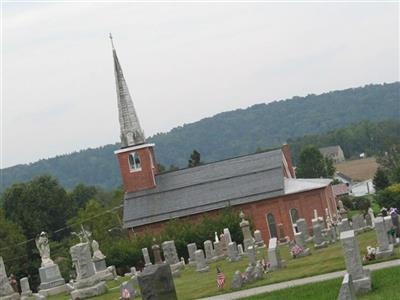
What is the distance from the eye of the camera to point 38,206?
8506 centimetres

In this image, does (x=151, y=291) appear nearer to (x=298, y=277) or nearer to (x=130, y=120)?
(x=298, y=277)

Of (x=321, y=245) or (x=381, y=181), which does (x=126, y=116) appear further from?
(x=321, y=245)

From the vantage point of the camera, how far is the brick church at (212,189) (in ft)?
201

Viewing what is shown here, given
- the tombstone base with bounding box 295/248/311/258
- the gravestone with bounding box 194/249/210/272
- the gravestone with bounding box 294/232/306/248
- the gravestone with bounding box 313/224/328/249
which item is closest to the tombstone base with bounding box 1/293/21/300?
the gravestone with bounding box 194/249/210/272

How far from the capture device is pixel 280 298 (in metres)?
20.0

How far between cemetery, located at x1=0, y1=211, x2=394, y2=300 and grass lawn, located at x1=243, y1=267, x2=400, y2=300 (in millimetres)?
24

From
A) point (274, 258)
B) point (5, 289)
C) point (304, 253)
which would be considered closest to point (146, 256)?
point (5, 289)

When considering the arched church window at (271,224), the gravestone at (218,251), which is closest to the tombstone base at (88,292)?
the gravestone at (218,251)

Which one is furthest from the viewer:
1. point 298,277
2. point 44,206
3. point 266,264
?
point 44,206

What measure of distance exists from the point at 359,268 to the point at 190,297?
26.7ft

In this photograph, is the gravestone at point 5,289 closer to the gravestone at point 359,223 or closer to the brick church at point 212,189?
the gravestone at point 359,223

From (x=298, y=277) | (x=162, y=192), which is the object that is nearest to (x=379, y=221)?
(x=298, y=277)

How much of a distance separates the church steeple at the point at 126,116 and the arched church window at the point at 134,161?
80 centimetres

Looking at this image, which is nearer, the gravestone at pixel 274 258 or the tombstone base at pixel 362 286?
the tombstone base at pixel 362 286
